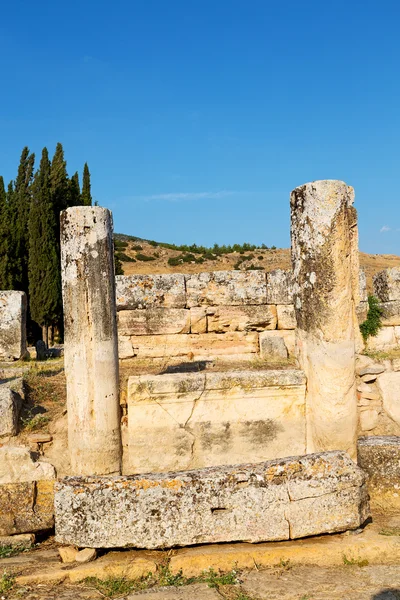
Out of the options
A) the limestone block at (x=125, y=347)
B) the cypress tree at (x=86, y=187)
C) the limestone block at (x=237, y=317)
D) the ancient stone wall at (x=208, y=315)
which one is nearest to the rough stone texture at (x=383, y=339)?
the ancient stone wall at (x=208, y=315)

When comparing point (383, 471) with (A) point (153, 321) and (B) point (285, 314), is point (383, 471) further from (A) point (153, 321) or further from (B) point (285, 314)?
(A) point (153, 321)

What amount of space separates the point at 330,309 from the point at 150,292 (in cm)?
559

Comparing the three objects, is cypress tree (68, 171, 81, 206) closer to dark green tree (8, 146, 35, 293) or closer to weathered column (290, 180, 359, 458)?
dark green tree (8, 146, 35, 293)

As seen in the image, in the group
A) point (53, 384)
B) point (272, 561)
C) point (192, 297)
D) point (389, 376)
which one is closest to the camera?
point (272, 561)

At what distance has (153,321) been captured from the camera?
35.8ft

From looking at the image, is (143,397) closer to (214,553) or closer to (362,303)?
(214,553)

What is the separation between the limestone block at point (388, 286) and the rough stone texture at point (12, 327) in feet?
24.1

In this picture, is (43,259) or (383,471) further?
(43,259)

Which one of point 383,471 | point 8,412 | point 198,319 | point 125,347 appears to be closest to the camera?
point 383,471

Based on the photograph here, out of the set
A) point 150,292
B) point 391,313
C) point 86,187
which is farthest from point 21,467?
point 86,187

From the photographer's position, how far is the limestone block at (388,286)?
1112cm

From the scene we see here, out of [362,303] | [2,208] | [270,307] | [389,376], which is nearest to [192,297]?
[270,307]

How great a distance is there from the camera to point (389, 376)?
6.95 meters

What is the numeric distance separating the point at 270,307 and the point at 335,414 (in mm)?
5372
